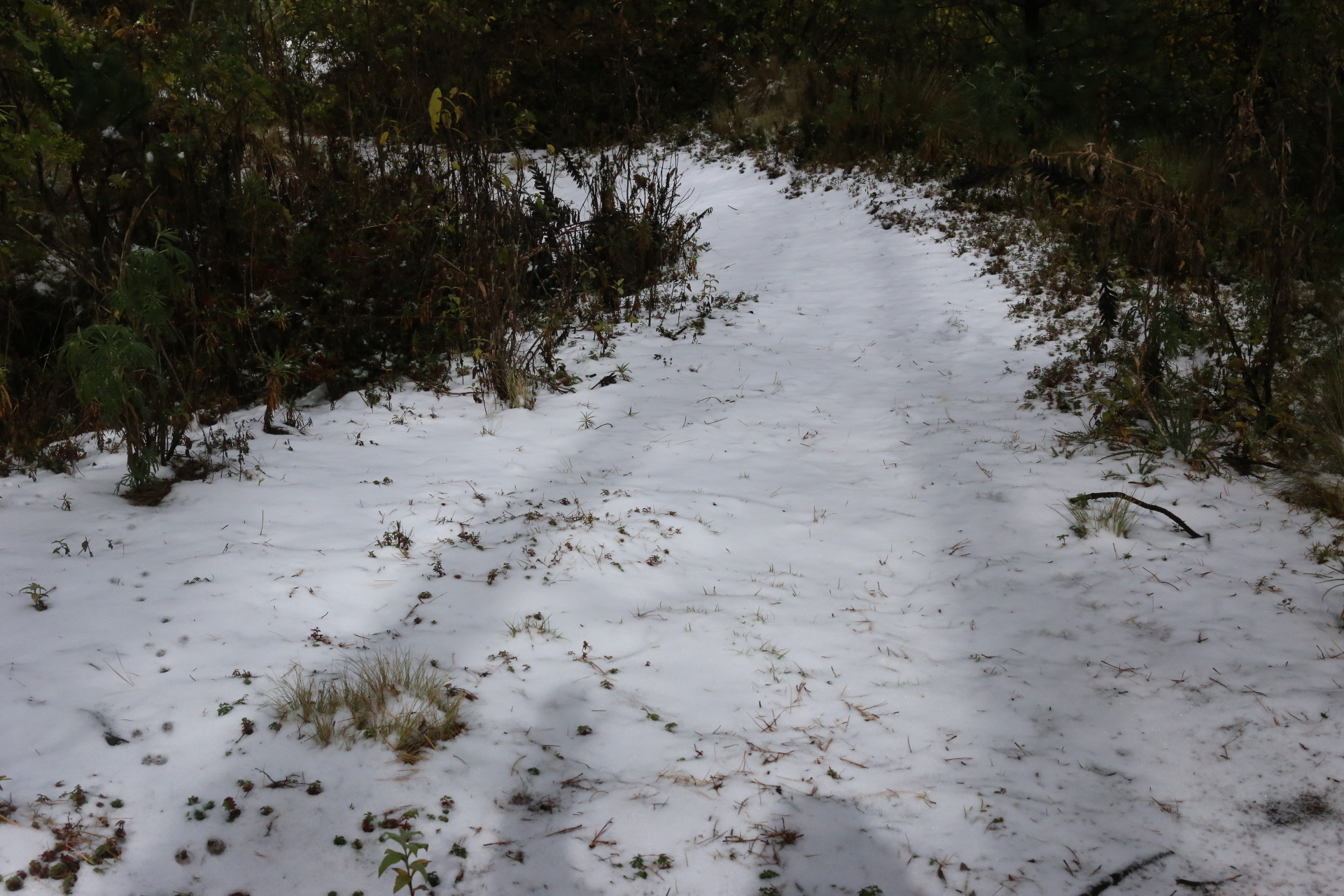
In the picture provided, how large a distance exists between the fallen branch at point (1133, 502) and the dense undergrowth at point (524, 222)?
592 mm

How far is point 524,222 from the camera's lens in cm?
657

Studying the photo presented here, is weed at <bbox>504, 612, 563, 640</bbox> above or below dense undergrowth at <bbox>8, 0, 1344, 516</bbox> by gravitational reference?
below

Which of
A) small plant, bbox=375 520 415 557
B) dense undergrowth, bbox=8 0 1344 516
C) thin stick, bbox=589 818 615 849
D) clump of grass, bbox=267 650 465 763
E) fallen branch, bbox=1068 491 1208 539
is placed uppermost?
dense undergrowth, bbox=8 0 1344 516

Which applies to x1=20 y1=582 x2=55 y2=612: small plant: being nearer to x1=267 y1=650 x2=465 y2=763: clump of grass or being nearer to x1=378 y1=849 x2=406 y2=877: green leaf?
x1=267 y1=650 x2=465 y2=763: clump of grass

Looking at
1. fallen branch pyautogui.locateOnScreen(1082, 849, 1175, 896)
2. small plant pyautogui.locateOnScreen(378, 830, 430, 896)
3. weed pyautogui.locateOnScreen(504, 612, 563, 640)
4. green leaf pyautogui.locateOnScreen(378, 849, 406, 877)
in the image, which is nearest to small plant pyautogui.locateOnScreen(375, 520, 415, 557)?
weed pyautogui.locateOnScreen(504, 612, 563, 640)

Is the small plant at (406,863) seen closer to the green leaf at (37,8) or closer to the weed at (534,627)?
the weed at (534,627)

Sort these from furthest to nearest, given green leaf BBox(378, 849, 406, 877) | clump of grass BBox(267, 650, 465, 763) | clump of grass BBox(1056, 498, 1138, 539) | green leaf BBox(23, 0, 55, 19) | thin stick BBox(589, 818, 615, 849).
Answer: green leaf BBox(23, 0, 55, 19)
clump of grass BBox(1056, 498, 1138, 539)
clump of grass BBox(267, 650, 465, 763)
thin stick BBox(589, 818, 615, 849)
green leaf BBox(378, 849, 406, 877)

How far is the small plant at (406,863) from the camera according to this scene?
6.03 feet

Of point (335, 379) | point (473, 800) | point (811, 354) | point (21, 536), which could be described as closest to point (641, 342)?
point (811, 354)

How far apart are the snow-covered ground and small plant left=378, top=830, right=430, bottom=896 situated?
0.05m

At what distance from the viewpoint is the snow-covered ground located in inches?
84.8

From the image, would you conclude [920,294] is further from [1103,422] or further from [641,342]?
[1103,422]

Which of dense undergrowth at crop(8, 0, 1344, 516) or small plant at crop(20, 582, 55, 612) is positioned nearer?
small plant at crop(20, 582, 55, 612)

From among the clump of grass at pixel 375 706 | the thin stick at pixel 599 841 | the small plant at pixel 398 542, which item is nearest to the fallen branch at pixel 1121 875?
the thin stick at pixel 599 841
